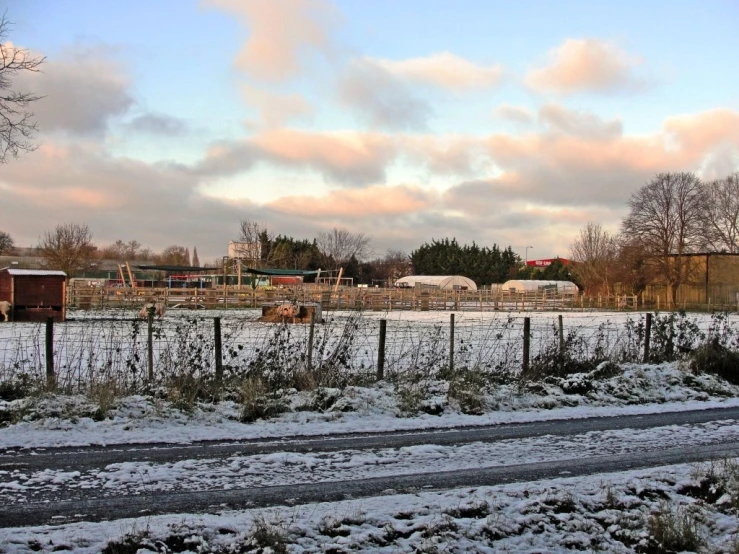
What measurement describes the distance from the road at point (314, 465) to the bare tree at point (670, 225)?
5947cm

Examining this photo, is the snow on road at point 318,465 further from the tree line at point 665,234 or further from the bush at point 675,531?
the tree line at point 665,234

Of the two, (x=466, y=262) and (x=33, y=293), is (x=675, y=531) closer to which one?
(x=33, y=293)

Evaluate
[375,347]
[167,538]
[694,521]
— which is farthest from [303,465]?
[375,347]

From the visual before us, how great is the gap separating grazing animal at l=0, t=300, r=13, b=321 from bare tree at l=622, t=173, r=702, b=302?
55.8 m

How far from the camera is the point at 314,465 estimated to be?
7273mm

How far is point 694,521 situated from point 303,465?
3.93 m

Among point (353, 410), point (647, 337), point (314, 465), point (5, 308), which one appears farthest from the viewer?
point (5, 308)

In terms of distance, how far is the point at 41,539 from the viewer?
4797 millimetres

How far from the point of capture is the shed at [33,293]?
29.7 metres

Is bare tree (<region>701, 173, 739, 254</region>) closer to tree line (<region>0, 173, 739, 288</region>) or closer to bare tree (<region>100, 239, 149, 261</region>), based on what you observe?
tree line (<region>0, 173, 739, 288</region>)

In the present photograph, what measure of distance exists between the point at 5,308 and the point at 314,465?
88.8 ft

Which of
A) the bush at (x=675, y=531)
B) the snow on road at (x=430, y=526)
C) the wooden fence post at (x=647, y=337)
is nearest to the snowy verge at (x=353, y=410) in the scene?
the wooden fence post at (x=647, y=337)

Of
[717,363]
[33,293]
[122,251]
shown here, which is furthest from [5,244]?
[717,363]

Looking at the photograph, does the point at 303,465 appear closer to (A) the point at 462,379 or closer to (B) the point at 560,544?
(B) the point at 560,544
